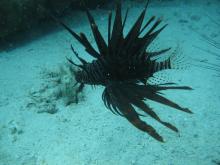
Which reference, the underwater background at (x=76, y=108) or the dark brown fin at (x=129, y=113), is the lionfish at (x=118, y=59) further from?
the underwater background at (x=76, y=108)

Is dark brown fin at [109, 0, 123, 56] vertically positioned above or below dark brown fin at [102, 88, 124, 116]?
above

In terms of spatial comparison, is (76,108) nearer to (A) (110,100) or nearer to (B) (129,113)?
(A) (110,100)

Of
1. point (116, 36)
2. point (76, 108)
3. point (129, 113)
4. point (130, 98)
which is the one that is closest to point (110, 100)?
point (130, 98)

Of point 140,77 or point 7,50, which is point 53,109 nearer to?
point 140,77

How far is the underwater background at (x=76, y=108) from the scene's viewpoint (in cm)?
355

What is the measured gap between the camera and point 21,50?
20.9ft

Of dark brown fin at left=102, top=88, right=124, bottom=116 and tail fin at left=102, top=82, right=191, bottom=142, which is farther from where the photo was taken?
dark brown fin at left=102, top=88, right=124, bottom=116

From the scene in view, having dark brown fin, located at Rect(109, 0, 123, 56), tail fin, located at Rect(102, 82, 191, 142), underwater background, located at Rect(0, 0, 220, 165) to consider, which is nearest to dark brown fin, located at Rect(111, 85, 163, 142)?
tail fin, located at Rect(102, 82, 191, 142)

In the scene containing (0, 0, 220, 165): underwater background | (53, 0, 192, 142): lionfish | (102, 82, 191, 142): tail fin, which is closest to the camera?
(102, 82, 191, 142): tail fin

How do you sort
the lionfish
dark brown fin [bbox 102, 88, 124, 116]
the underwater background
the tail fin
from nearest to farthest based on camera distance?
1. the tail fin
2. dark brown fin [bbox 102, 88, 124, 116]
3. the lionfish
4. the underwater background

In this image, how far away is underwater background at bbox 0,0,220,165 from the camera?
355 cm

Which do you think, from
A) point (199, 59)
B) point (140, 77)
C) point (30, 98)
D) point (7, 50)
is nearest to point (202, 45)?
point (199, 59)

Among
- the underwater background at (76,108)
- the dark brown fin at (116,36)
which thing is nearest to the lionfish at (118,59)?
the dark brown fin at (116,36)

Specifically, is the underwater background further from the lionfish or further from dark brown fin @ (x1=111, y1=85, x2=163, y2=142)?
dark brown fin @ (x1=111, y1=85, x2=163, y2=142)
